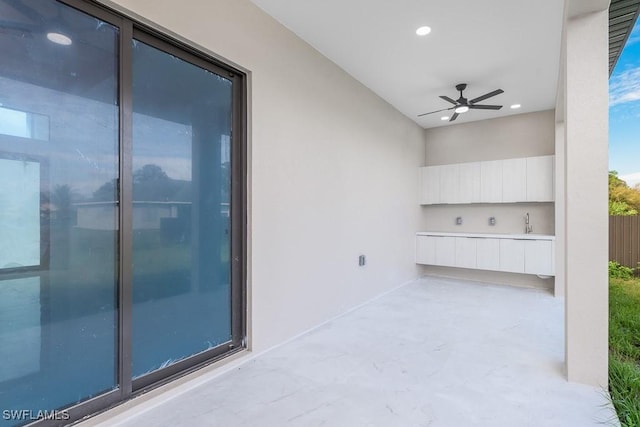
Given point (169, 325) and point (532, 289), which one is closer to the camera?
point (169, 325)

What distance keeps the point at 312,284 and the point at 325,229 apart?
63 cm

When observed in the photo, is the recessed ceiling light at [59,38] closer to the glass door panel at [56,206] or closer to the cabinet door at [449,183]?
the glass door panel at [56,206]

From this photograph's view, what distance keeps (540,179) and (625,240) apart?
6.74ft

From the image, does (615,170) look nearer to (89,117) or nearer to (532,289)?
(532,289)

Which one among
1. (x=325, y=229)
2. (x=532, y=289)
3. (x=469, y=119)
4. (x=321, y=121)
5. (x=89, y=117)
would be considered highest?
(x=469, y=119)

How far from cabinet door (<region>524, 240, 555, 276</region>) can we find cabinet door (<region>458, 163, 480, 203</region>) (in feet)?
3.76

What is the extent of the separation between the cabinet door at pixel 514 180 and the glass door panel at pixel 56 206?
18.5ft

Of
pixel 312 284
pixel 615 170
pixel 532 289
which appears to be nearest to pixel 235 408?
pixel 312 284

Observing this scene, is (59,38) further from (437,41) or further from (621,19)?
(621,19)

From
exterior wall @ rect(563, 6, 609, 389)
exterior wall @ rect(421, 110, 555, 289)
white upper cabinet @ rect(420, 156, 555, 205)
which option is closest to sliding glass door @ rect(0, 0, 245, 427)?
exterior wall @ rect(563, 6, 609, 389)

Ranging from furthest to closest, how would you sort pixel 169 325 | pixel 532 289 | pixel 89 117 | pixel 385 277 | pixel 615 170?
1. pixel 615 170
2. pixel 532 289
3. pixel 385 277
4. pixel 169 325
5. pixel 89 117

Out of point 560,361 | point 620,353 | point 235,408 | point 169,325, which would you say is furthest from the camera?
point 620,353

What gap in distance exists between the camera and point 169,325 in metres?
2.23

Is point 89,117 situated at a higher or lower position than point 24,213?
higher
